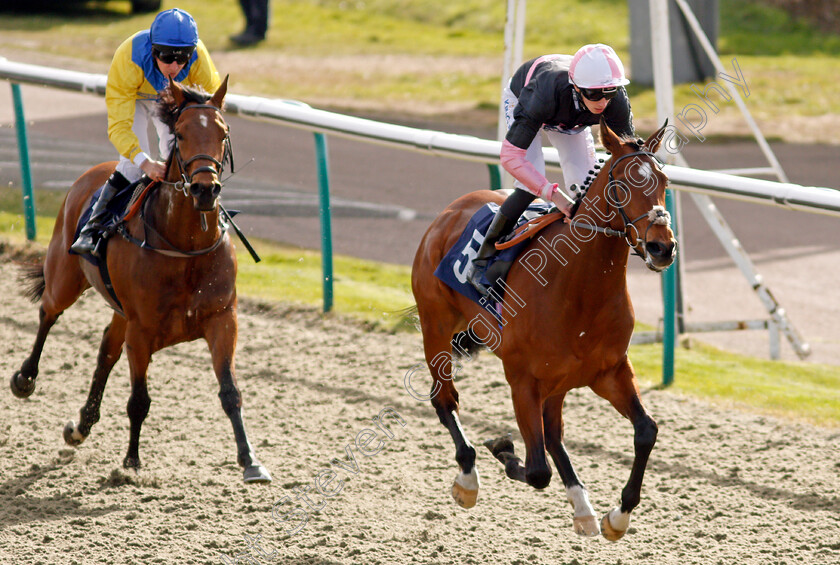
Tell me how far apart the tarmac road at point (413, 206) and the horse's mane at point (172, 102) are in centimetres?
360

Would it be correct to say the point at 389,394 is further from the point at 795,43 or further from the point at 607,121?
the point at 795,43

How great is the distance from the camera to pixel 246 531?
174 inches

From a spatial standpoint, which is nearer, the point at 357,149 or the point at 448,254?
Result: the point at 448,254

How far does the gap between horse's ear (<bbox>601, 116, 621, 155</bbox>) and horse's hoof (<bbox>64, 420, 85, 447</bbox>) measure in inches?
118

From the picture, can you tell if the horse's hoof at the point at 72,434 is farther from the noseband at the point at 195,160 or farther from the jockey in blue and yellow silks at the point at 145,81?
the noseband at the point at 195,160

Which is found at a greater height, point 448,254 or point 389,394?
point 448,254

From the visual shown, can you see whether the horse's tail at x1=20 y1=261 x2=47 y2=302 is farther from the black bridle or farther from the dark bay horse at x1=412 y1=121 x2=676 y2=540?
the black bridle

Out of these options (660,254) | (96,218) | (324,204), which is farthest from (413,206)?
(660,254)

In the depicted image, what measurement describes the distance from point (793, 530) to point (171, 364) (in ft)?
12.4

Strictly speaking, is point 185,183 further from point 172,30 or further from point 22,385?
point 22,385

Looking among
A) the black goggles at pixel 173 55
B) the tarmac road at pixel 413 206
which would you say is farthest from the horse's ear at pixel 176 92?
the tarmac road at pixel 413 206

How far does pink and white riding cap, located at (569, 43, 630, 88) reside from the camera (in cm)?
372

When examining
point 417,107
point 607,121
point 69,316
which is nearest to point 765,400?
point 607,121

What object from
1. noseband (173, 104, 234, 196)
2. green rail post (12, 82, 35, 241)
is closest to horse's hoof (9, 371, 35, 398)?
noseband (173, 104, 234, 196)
